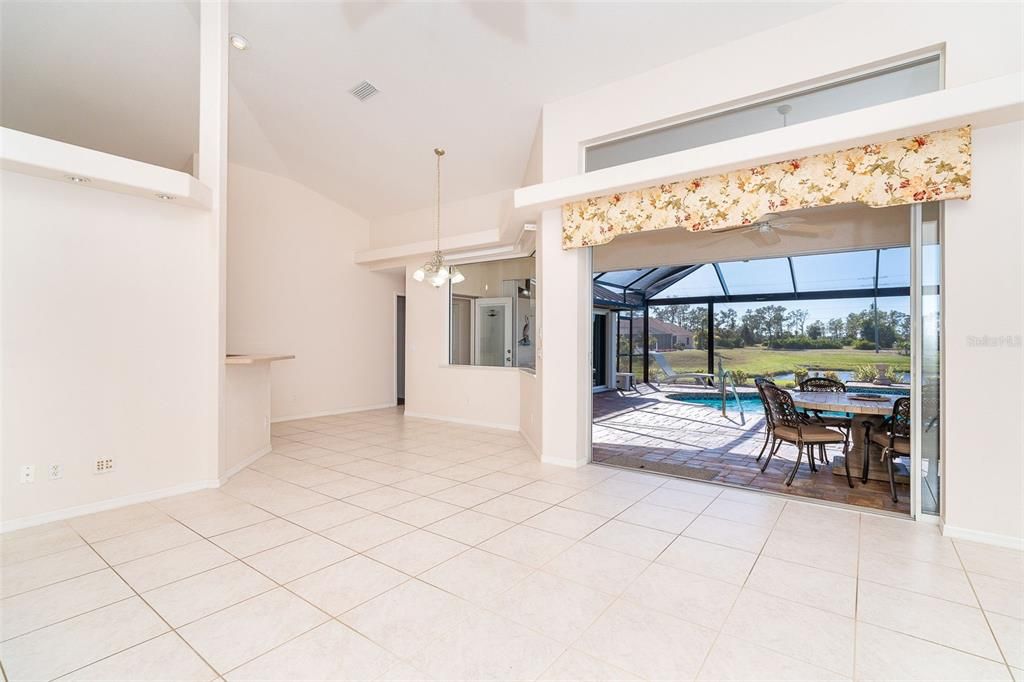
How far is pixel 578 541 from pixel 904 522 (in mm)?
2191

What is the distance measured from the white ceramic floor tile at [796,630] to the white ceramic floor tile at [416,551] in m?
1.40

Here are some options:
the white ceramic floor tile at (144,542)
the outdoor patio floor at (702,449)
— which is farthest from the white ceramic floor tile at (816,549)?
the white ceramic floor tile at (144,542)

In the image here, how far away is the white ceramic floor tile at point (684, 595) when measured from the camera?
6.38 feet

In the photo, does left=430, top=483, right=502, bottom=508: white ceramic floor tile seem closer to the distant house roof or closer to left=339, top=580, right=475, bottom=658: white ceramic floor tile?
left=339, top=580, right=475, bottom=658: white ceramic floor tile

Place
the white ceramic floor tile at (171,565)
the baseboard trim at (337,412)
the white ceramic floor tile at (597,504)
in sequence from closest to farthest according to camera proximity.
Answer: the white ceramic floor tile at (171,565) < the white ceramic floor tile at (597,504) < the baseboard trim at (337,412)

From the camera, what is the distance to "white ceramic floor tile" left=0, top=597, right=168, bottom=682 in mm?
1627

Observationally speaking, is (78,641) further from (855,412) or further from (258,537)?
(855,412)

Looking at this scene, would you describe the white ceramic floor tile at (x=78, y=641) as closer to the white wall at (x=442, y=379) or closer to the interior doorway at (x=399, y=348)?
the white wall at (x=442, y=379)

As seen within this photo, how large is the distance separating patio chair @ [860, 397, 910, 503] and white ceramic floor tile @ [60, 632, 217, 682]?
168 inches

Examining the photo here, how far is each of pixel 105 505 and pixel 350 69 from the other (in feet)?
13.8

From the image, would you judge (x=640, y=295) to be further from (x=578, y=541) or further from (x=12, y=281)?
(x=12, y=281)

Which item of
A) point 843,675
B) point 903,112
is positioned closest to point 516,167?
point 903,112

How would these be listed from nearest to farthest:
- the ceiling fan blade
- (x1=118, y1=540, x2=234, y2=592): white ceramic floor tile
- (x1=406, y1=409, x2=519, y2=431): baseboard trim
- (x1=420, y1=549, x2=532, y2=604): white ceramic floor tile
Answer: (x1=420, y1=549, x2=532, y2=604): white ceramic floor tile → (x1=118, y1=540, x2=234, y2=592): white ceramic floor tile → the ceiling fan blade → (x1=406, y1=409, x2=519, y2=431): baseboard trim

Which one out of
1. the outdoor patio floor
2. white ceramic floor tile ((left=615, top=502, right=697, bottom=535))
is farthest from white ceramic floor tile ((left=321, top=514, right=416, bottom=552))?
the outdoor patio floor
